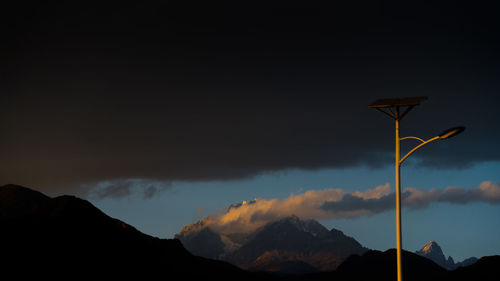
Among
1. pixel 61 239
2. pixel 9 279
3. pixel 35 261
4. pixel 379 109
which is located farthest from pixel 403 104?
pixel 61 239

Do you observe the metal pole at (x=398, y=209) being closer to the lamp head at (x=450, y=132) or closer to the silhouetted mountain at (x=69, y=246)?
the lamp head at (x=450, y=132)

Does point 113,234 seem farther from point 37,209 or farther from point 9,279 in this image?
point 9,279

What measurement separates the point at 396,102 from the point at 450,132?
283 cm

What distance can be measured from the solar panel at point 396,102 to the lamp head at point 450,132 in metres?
1.83

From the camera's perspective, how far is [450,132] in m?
25.0

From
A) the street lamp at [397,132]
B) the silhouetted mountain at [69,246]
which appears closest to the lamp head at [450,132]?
the street lamp at [397,132]

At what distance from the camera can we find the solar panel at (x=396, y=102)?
26.0 metres

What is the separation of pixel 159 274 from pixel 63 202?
3973 centimetres

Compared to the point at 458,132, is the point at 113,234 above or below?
above

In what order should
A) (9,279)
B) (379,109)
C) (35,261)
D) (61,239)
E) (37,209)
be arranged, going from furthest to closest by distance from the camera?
1. (37,209)
2. (61,239)
3. (35,261)
4. (9,279)
5. (379,109)

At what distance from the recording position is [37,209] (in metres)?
180

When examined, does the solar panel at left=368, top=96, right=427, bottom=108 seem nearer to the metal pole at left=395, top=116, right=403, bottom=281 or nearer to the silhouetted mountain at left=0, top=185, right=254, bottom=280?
the metal pole at left=395, top=116, right=403, bottom=281

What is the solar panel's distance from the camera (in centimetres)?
2604

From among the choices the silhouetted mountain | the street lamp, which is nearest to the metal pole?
the street lamp
